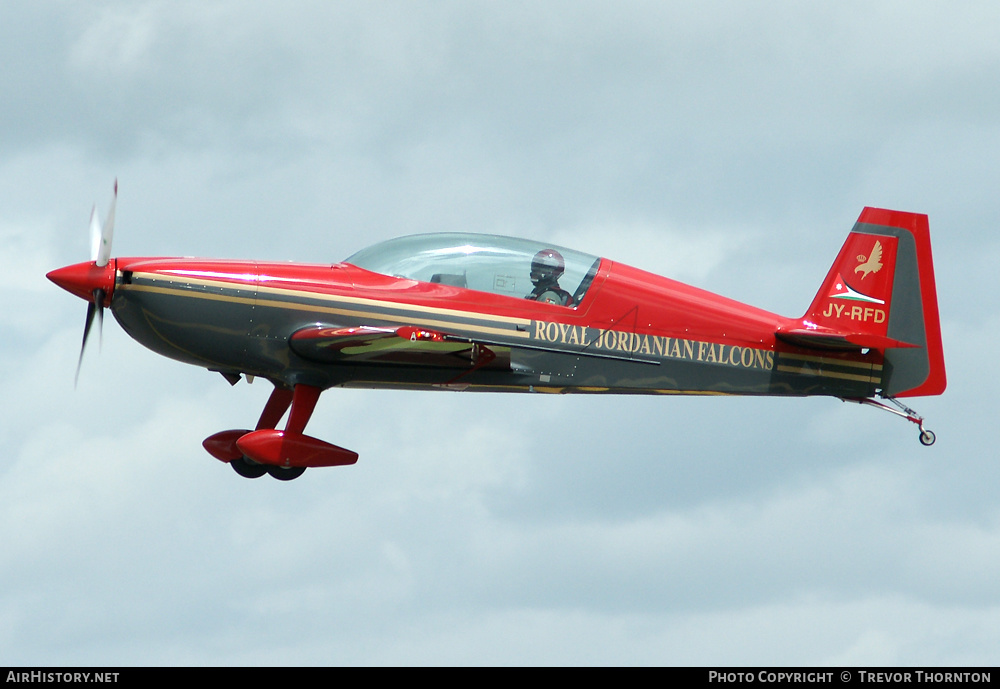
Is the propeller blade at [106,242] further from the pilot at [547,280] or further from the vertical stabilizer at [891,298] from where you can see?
the vertical stabilizer at [891,298]

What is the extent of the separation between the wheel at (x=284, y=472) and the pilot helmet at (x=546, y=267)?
4.05 m

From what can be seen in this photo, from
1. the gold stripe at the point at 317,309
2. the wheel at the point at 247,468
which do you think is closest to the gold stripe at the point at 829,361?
the gold stripe at the point at 317,309

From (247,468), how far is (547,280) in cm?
481

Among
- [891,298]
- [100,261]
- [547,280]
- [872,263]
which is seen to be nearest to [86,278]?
[100,261]

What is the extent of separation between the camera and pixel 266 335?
1898 centimetres

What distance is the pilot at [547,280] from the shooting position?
19.8 meters

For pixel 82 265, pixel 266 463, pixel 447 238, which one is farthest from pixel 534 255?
pixel 82 265

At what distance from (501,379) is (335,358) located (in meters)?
2.17

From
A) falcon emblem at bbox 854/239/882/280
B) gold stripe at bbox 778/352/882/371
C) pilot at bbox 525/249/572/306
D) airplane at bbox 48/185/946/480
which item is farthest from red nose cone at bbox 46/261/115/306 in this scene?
falcon emblem at bbox 854/239/882/280

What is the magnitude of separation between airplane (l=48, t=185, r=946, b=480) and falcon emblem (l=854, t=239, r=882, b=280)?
0.08 ft

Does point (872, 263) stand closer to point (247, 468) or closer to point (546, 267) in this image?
point (546, 267)

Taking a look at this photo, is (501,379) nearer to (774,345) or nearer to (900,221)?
(774,345)

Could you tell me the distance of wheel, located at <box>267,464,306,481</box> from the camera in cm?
2028

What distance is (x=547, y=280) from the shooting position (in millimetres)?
19828
